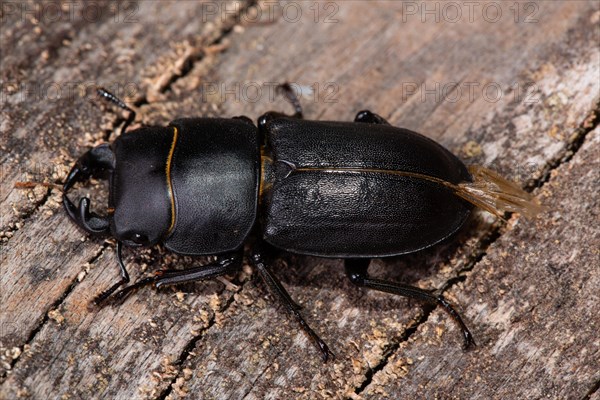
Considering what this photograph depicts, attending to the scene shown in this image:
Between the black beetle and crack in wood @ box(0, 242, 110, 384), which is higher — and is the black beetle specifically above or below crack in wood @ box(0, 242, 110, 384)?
above

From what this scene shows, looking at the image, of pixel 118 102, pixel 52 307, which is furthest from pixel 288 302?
pixel 118 102

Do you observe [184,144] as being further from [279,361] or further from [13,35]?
[13,35]

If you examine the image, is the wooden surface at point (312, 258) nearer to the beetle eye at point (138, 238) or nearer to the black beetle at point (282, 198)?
the black beetle at point (282, 198)

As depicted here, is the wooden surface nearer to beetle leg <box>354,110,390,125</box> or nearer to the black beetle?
the black beetle

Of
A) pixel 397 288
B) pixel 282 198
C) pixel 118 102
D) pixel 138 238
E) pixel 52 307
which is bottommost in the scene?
pixel 397 288

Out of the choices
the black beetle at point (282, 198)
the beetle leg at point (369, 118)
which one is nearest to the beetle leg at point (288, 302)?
the black beetle at point (282, 198)

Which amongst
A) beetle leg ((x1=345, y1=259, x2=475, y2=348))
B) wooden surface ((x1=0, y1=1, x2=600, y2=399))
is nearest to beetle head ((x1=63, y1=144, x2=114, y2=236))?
wooden surface ((x1=0, y1=1, x2=600, y2=399))

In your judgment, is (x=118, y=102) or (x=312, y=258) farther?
(x=118, y=102)

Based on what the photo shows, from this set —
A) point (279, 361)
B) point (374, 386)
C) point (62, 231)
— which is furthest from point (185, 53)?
point (374, 386)

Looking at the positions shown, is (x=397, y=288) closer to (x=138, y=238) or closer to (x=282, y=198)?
(x=282, y=198)
